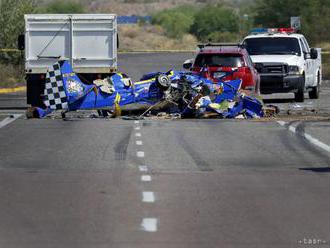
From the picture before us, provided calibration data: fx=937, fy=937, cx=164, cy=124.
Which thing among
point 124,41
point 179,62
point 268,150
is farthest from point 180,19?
point 268,150

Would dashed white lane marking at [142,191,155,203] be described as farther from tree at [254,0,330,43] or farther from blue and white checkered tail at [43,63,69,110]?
tree at [254,0,330,43]

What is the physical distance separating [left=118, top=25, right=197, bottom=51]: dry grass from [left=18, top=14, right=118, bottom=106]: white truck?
5572cm

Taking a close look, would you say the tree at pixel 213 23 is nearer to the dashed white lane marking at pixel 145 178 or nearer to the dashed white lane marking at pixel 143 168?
the dashed white lane marking at pixel 143 168

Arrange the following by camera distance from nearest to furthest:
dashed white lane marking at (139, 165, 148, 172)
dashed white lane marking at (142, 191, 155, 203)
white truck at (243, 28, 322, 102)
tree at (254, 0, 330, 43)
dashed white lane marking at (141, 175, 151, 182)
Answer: dashed white lane marking at (142, 191, 155, 203), dashed white lane marking at (141, 175, 151, 182), dashed white lane marking at (139, 165, 148, 172), white truck at (243, 28, 322, 102), tree at (254, 0, 330, 43)

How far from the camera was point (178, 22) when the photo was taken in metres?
101

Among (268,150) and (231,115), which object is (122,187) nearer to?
(268,150)

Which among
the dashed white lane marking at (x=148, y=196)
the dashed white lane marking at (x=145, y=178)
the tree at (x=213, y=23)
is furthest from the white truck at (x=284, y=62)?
the tree at (x=213, y=23)

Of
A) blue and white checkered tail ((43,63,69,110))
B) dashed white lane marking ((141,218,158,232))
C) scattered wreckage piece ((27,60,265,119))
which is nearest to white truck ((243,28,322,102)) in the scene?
scattered wreckage piece ((27,60,265,119))

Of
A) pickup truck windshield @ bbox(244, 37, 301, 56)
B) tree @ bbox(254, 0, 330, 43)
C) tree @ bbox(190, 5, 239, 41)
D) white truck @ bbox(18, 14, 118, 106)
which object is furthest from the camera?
tree @ bbox(190, 5, 239, 41)

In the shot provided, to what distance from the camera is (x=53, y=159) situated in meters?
15.5

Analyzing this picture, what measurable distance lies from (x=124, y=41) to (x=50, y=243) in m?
83.5

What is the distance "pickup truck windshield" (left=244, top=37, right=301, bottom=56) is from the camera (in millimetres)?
30469

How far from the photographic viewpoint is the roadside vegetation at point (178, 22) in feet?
139

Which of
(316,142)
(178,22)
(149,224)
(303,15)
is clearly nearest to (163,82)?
(316,142)
